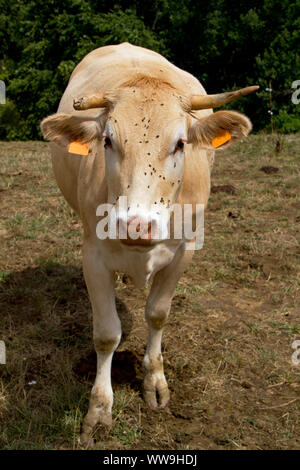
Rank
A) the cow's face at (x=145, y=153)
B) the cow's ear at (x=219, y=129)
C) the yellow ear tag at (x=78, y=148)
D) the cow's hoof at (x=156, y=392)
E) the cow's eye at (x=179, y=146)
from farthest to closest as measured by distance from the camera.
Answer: the cow's hoof at (x=156, y=392)
the yellow ear tag at (x=78, y=148)
the cow's ear at (x=219, y=129)
the cow's eye at (x=179, y=146)
the cow's face at (x=145, y=153)

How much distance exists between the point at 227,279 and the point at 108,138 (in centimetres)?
240

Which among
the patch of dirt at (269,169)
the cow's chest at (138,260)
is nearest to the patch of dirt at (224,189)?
the patch of dirt at (269,169)

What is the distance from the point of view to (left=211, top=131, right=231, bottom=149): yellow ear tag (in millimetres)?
2586

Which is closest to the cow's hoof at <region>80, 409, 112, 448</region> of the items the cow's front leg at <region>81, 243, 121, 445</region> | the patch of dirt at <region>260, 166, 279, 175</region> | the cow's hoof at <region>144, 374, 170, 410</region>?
the cow's front leg at <region>81, 243, 121, 445</region>

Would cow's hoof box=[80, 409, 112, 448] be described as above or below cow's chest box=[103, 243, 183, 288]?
below

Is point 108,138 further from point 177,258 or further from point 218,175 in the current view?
point 218,175

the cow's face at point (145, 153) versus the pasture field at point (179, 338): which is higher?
the cow's face at point (145, 153)

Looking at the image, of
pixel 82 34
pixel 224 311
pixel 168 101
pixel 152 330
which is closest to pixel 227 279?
pixel 224 311

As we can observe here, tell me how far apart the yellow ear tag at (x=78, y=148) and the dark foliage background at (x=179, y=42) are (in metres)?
12.9

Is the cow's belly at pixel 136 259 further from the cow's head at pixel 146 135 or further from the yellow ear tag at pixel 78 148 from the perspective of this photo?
the yellow ear tag at pixel 78 148

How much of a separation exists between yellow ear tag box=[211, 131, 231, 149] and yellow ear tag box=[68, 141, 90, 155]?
2.05 ft

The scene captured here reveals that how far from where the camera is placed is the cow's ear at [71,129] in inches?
100

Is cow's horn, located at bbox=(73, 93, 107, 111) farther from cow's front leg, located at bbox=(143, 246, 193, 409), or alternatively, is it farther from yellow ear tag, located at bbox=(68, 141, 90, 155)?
cow's front leg, located at bbox=(143, 246, 193, 409)

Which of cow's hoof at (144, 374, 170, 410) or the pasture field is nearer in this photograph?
the pasture field
